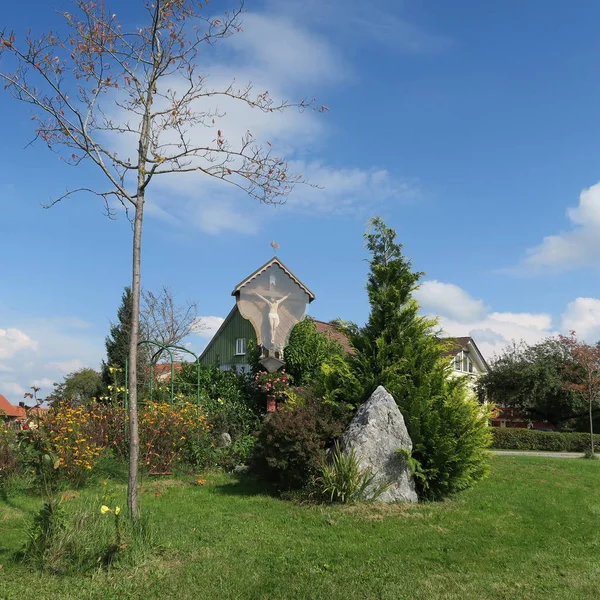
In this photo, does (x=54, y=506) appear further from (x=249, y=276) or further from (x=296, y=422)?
(x=249, y=276)

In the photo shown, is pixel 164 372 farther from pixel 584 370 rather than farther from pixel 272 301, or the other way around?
pixel 584 370

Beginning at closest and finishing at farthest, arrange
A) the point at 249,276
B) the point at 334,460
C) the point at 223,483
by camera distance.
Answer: the point at 334,460, the point at 223,483, the point at 249,276

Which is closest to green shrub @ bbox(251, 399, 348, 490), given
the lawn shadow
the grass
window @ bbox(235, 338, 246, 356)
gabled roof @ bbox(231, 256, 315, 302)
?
the lawn shadow

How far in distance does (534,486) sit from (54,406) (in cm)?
945

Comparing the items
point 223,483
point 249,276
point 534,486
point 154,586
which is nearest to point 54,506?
point 154,586

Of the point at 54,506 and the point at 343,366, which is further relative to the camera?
the point at 343,366

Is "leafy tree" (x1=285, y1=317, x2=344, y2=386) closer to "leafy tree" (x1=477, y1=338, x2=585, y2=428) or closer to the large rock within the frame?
the large rock

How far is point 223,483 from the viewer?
422 inches

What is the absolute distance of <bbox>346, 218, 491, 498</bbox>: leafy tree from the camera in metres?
10.1

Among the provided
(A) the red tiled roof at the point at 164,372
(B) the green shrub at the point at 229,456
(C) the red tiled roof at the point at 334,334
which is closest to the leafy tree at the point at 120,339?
(A) the red tiled roof at the point at 164,372

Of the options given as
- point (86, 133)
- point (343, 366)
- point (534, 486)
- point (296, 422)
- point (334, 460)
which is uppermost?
point (86, 133)

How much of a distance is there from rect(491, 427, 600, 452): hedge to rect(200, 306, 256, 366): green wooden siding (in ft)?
41.2

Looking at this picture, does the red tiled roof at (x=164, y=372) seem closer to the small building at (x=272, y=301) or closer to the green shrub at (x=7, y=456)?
the small building at (x=272, y=301)

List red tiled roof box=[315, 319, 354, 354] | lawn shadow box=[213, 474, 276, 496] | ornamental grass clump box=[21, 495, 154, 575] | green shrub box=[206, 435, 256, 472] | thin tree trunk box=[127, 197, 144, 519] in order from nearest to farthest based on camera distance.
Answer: ornamental grass clump box=[21, 495, 154, 575], thin tree trunk box=[127, 197, 144, 519], lawn shadow box=[213, 474, 276, 496], green shrub box=[206, 435, 256, 472], red tiled roof box=[315, 319, 354, 354]
